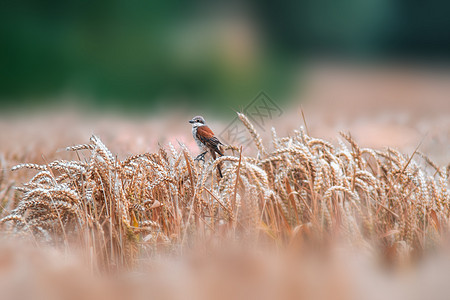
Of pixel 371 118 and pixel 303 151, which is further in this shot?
pixel 371 118

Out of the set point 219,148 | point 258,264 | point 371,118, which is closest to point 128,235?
point 219,148

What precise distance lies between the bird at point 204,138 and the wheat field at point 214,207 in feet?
0.16

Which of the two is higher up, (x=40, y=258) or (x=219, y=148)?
(x=219, y=148)

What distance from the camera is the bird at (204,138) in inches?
34.2

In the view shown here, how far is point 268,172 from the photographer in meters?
0.91

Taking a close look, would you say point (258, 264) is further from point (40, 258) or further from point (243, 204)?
point (243, 204)

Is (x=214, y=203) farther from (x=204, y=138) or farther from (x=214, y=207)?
(x=204, y=138)

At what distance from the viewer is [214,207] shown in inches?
29.9

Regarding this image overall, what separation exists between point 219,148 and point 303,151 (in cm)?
17

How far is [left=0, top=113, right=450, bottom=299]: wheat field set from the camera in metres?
0.65

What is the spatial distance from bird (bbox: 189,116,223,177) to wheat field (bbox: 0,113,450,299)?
0.05 metres

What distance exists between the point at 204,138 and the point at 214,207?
17 centimetres

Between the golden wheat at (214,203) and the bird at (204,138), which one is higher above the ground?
the bird at (204,138)

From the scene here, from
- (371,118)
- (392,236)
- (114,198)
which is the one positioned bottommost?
(392,236)
